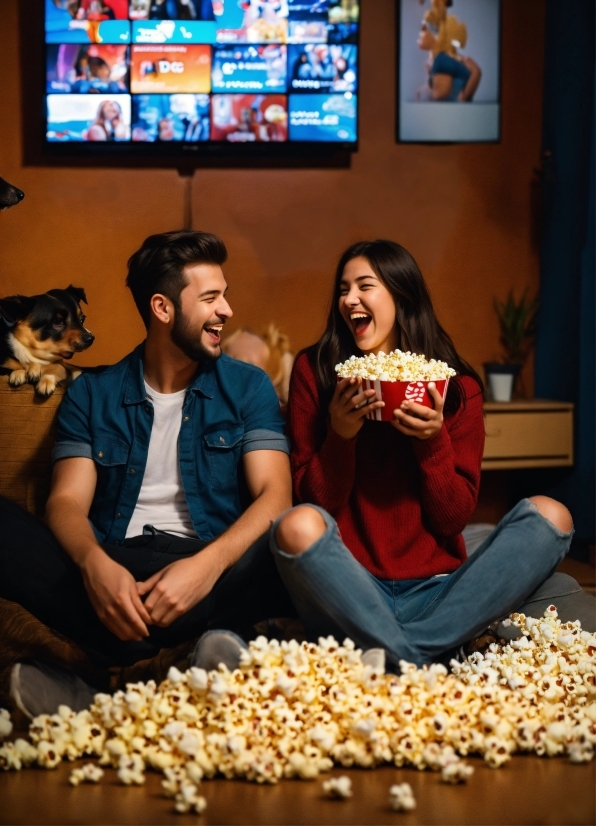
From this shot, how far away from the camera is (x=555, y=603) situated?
7.32 feet

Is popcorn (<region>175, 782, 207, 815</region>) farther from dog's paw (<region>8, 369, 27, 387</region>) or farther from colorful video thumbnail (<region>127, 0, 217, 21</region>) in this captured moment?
colorful video thumbnail (<region>127, 0, 217, 21</region>)

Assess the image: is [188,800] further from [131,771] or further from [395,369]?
[395,369]

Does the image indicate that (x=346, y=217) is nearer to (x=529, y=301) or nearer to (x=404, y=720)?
(x=529, y=301)

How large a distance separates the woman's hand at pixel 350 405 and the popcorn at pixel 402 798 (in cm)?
77

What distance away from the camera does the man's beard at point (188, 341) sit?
2.25m

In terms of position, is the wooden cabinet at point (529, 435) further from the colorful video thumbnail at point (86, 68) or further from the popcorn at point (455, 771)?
the popcorn at point (455, 771)

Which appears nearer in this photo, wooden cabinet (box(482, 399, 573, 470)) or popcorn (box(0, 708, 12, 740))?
popcorn (box(0, 708, 12, 740))

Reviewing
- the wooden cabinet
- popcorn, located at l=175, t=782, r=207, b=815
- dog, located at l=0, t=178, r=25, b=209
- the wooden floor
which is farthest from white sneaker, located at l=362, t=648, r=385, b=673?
the wooden cabinet

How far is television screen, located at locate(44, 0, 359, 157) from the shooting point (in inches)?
159

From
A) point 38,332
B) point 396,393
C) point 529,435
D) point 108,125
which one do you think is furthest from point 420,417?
point 108,125

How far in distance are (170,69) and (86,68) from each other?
0.35m

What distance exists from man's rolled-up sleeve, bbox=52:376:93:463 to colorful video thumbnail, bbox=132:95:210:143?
2118mm

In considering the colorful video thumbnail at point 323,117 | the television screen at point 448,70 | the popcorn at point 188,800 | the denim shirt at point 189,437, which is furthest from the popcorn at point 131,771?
the television screen at point 448,70

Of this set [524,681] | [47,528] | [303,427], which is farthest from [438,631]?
[47,528]
